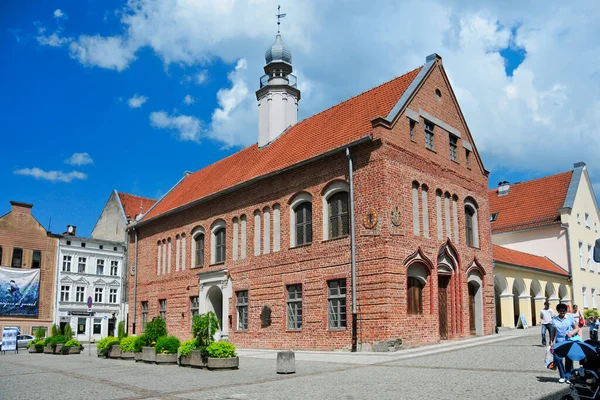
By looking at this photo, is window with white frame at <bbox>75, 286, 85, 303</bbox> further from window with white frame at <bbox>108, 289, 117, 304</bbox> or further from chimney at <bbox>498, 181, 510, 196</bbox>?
chimney at <bbox>498, 181, 510, 196</bbox>

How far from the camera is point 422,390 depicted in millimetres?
10977

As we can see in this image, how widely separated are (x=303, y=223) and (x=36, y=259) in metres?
29.7

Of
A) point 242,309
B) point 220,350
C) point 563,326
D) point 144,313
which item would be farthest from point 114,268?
point 563,326

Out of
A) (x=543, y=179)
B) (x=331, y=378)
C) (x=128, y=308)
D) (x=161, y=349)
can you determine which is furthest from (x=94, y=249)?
(x=331, y=378)

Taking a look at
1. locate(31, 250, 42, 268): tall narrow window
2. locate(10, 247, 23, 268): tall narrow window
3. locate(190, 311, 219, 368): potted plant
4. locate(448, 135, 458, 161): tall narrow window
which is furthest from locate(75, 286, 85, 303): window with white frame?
locate(448, 135, 458, 161): tall narrow window

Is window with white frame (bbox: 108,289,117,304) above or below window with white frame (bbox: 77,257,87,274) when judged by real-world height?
below

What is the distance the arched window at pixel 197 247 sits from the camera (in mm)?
30578

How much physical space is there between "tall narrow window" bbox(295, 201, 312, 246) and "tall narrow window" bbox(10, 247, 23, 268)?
2908cm

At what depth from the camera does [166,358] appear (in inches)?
715

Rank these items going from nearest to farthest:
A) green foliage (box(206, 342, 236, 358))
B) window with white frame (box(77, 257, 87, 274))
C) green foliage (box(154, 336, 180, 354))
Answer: green foliage (box(206, 342, 236, 358)) → green foliage (box(154, 336, 180, 354)) → window with white frame (box(77, 257, 87, 274))

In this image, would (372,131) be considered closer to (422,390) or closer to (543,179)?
(422,390)

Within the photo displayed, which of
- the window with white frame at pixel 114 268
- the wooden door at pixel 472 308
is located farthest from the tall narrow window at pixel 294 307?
the window with white frame at pixel 114 268

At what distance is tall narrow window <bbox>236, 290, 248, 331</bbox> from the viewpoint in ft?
86.6

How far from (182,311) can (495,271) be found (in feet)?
54.3
